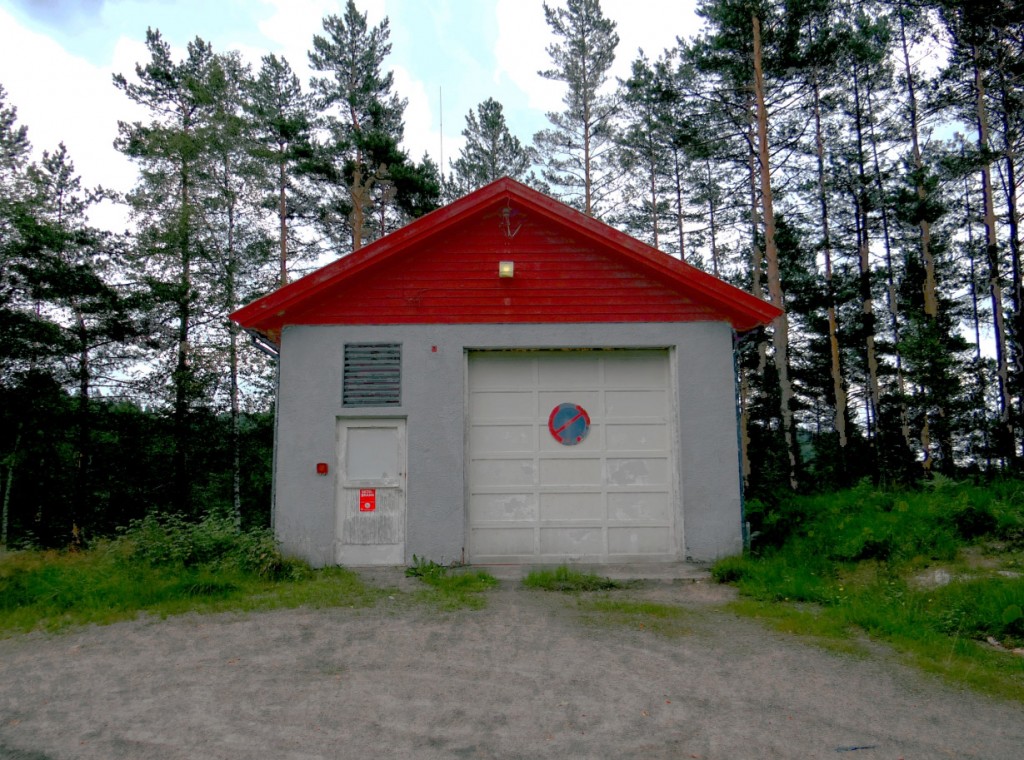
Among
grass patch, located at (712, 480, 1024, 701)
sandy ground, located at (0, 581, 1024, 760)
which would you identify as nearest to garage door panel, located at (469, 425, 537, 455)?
grass patch, located at (712, 480, 1024, 701)

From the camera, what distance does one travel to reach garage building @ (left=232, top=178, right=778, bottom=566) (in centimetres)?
881

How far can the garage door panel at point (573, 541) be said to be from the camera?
355 inches

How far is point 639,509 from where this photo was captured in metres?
9.07

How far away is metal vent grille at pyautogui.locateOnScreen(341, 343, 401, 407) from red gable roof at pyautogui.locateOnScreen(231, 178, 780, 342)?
0.39m

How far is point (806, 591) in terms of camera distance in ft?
23.1

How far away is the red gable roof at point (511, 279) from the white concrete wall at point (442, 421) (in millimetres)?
169

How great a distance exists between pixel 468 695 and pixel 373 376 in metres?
5.24

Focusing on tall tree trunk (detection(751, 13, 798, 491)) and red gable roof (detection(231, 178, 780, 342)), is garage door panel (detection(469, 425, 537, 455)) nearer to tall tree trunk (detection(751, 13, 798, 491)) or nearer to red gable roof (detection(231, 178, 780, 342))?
red gable roof (detection(231, 178, 780, 342))

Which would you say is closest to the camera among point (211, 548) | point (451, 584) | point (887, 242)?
point (451, 584)

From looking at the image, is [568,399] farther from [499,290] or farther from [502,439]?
[499,290]

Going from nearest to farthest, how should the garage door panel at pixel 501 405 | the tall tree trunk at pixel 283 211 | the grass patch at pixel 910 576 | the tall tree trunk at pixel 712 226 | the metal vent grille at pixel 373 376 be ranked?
the grass patch at pixel 910 576 → the metal vent grille at pixel 373 376 → the garage door panel at pixel 501 405 → the tall tree trunk at pixel 283 211 → the tall tree trunk at pixel 712 226

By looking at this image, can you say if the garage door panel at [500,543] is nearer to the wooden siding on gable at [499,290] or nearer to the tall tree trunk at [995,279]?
the wooden siding on gable at [499,290]

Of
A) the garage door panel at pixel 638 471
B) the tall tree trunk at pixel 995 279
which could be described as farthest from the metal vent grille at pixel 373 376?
the tall tree trunk at pixel 995 279

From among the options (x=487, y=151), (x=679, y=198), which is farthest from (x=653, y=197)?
(x=487, y=151)
